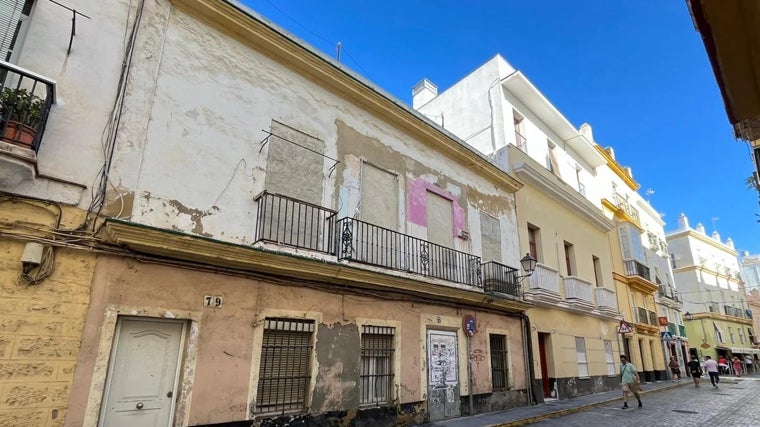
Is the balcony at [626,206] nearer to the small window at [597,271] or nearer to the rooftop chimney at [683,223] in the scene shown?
the small window at [597,271]

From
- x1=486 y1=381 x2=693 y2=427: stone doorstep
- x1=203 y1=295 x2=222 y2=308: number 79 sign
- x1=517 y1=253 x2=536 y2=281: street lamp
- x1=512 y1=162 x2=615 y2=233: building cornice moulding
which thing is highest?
x1=512 y1=162 x2=615 y2=233: building cornice moulding

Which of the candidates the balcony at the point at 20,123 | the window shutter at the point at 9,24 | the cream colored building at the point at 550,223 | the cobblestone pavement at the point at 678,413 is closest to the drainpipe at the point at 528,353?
the cream colored building at the point at 550,223

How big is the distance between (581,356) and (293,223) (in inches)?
510

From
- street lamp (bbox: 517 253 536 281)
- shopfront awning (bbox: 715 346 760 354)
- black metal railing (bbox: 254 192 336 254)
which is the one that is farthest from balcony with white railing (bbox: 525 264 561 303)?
shopfront awning (bbox: 715 346 760 354)

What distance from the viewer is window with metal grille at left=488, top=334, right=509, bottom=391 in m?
11.4

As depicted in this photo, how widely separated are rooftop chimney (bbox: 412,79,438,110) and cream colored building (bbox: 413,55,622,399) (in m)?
0.11

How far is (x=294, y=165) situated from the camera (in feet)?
26.5

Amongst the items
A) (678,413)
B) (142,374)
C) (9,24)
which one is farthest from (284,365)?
(678,413)

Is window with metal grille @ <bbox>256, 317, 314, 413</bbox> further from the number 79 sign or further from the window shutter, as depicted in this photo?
the window shutter

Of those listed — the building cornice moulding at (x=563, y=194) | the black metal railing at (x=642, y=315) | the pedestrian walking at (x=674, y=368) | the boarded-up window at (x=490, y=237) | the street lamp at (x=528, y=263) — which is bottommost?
the pedestrian walking at (x=674, y=368)

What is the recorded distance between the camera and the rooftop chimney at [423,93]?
20.0 metres

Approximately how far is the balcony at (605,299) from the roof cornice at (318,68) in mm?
9098

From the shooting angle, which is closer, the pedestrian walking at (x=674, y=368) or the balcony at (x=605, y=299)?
the balcony at (x=605, y=299)

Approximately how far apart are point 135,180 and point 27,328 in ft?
7.45
